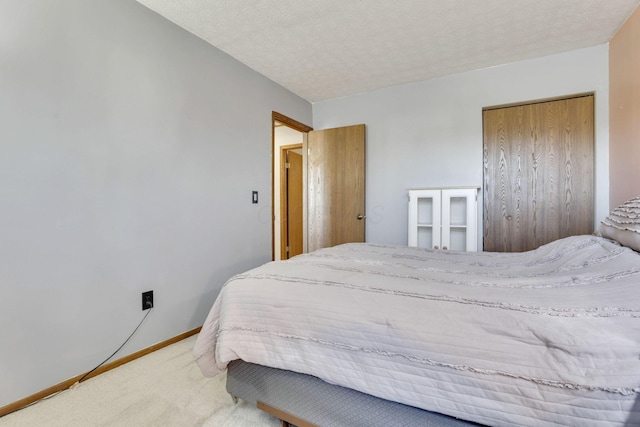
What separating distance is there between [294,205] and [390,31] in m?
3.00

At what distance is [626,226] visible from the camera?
1.22 metres

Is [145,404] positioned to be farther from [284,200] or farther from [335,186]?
[284,200]

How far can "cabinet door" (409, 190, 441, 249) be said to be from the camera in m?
2.89

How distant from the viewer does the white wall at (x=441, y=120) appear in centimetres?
248

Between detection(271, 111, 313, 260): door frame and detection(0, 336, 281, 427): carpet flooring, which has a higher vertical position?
detection(271, 111, 313, 260): door frame

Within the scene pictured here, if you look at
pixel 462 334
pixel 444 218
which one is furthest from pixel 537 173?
pixel 462 334

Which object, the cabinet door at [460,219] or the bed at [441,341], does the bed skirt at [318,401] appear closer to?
the bed at [441,341]

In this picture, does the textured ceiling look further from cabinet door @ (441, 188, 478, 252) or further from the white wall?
cabinet door @ (441, 188, 478, 252)

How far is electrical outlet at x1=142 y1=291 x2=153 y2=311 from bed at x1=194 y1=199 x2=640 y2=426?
971mm

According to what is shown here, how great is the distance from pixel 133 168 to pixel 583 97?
12.3 feet

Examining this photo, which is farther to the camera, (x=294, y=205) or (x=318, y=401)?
(x=294, y=205)

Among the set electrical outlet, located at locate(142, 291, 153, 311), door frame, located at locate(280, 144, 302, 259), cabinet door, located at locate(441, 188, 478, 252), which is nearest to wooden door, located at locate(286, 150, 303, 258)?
door frame, located at locate(280, 144, 302, 259)

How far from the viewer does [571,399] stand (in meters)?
A: 0.68

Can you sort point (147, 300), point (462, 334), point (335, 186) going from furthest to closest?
point (335, 186)
point (147, 300)
point (462, 334)
